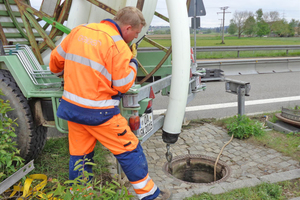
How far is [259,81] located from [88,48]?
25.7 feet

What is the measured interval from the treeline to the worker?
59558mm

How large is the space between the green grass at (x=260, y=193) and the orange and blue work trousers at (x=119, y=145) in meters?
0.60

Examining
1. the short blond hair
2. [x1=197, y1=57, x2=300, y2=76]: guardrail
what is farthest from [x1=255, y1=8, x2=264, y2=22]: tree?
the short blond hair

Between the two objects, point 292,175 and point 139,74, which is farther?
point 139,74

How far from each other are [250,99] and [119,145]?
5256 millimetres

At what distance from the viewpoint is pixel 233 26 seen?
203 feet

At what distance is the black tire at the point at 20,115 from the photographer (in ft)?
8.80

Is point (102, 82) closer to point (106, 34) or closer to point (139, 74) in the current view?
point (106, 34)

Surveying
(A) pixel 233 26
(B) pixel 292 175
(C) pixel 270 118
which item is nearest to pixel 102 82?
(B) pixel 292 175

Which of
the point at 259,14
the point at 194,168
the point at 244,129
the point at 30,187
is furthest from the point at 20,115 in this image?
the point at 259,14

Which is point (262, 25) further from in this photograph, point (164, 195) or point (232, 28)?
point (164, 195)

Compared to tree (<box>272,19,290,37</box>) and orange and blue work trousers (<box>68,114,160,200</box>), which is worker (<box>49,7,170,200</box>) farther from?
tree (<box>272,19,290,37</box>)

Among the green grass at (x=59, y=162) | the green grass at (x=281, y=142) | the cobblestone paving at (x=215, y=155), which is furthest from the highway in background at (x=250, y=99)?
the green grass at (x=59, y=162)

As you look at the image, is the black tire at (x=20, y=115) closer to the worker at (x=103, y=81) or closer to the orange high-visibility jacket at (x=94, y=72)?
the worker at (x=103, y=81)
